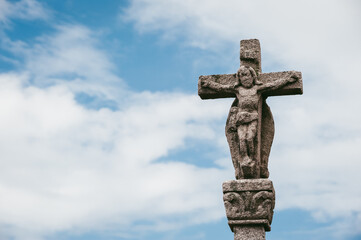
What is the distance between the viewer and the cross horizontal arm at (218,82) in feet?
38.7

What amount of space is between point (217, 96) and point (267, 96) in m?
0.93

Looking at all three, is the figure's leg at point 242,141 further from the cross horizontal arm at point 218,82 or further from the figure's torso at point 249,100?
the cross horizontal arm at point 218,82

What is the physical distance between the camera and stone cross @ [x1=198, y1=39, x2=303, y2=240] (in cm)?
1075

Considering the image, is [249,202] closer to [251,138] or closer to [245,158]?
[245,158]

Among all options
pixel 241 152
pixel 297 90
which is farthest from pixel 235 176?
pixel 297 90

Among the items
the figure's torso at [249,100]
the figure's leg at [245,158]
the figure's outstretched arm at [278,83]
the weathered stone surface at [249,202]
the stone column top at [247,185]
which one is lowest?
the weathered stone surface at [249,202]

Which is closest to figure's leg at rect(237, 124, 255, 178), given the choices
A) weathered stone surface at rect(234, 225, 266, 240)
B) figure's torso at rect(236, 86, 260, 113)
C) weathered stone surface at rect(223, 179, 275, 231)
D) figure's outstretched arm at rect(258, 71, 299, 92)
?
weathered stone surface at rect(223, 179, 275, 231)

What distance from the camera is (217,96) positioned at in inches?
472

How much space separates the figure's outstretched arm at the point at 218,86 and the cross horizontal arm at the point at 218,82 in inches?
1.7

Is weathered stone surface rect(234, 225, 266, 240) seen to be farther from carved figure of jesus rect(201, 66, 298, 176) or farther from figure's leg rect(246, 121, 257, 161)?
figure's leg rect(246, 121, 257, 161)

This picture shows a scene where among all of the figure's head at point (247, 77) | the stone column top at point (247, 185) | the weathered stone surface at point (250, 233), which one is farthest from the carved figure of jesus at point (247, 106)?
the weathered stone surface at point (250, 233)

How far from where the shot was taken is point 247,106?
449 inches

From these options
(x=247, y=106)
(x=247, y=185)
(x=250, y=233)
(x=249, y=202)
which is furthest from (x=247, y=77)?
(x=250, y=233)

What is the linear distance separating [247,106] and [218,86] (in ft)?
2.41
